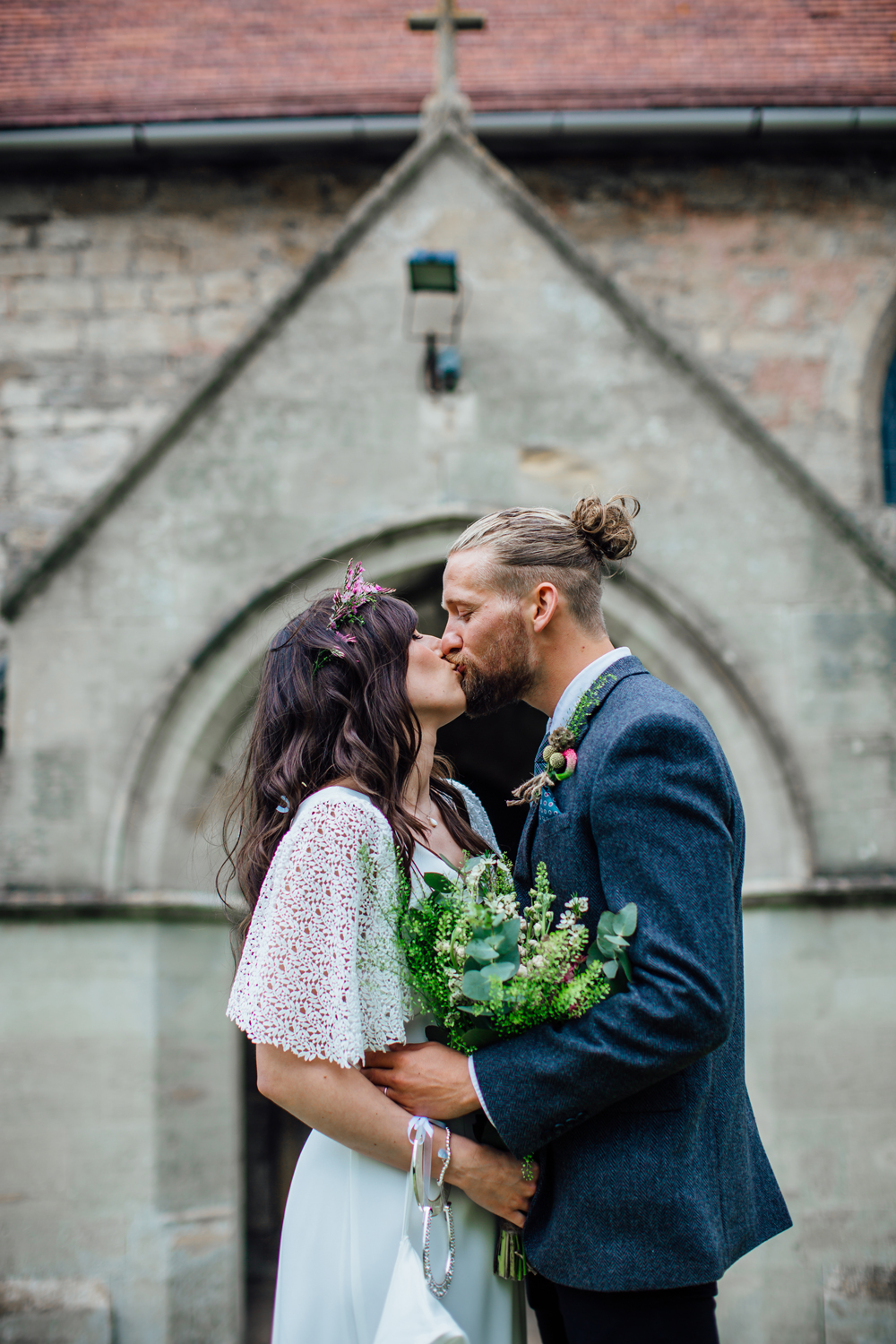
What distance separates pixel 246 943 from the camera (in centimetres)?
173

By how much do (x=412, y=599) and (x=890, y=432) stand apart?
3523mm

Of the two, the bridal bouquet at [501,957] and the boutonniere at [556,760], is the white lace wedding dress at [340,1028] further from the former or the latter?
the boutonniere at [556,760]

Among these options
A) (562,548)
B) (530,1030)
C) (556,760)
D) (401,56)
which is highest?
(401,56)

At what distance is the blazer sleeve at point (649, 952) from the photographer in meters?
1.43

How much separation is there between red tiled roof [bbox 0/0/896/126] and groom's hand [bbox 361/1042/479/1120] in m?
5.35

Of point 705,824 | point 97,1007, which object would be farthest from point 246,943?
point 97,1007

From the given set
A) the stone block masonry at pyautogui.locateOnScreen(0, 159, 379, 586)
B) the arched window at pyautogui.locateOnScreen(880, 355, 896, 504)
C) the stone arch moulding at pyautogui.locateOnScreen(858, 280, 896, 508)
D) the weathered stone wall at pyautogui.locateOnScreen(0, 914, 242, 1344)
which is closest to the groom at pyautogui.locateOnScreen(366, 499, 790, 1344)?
the weathered stone wall at pyautogui.locateOnScreen(0, 914, 242, 1344)

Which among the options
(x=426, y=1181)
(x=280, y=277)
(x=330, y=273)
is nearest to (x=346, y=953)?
(x=426, y=1181)

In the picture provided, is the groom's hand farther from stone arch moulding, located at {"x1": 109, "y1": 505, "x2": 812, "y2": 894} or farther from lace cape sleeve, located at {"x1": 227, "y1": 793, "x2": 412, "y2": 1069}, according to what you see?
stone arch moulding, located at {"x1": 109, "y1": 505, "x2": 812, "y2": 894}

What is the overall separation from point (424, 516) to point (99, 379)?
2.78 metres

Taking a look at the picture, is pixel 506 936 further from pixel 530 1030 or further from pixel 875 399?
pixel 875 399

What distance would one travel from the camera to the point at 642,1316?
1.52 metres

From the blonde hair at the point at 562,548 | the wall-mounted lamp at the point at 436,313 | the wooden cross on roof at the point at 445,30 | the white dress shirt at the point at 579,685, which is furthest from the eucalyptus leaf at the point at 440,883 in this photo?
the wooden cross on roof at the point at 445,30

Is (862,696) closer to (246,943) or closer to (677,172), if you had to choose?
(246,943)
